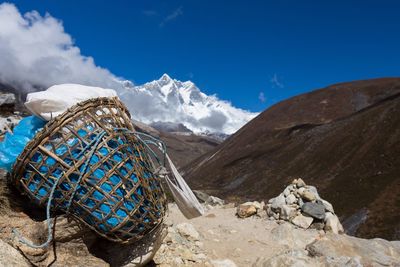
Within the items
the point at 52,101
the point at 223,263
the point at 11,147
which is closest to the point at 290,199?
the point at 223,263

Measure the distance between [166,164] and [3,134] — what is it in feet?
6.42

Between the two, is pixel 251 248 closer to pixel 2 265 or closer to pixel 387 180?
pixel 2 265

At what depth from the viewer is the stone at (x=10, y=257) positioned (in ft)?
12.5

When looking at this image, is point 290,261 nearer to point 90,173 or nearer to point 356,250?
point 356,250

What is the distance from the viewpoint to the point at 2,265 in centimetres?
372

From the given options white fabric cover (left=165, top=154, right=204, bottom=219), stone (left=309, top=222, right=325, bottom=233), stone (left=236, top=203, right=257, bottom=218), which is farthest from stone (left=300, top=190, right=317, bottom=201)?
white fabric cover (left=165, top=154, right=204, bottom=219)

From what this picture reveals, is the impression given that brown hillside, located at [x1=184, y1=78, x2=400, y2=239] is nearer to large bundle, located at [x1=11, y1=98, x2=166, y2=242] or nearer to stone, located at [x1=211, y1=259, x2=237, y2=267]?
stone, located at [x1=211, y1=259, x2=237, y2=267]

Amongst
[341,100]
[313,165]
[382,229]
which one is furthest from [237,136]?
[382,229]

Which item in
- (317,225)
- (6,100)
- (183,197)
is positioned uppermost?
(6,100)

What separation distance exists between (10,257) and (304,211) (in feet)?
23.0

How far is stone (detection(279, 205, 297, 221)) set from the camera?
9.55 meters

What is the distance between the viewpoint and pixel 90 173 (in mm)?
3996

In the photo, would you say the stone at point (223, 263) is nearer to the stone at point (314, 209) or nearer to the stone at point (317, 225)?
the stone at point (317, 225)

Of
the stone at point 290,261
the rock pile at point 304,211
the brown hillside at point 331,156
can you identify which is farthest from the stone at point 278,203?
the brown hillside at point 331,156
